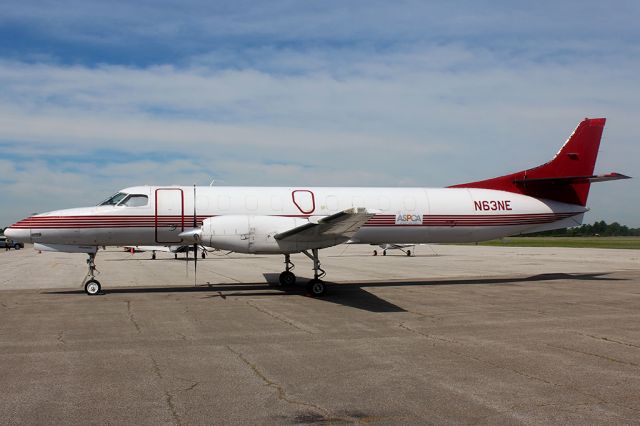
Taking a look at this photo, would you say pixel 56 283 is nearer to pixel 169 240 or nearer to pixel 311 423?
pixel 169 240

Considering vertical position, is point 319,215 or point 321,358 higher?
point 319,215

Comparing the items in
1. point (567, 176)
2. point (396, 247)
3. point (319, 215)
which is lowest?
point (396, 247)

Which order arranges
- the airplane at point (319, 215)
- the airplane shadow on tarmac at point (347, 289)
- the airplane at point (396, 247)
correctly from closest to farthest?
1. the airplane shadow on tarmac at point (347, 289)
2. the airplane at point (319, 215)
3. the airplane at point (396, 247)

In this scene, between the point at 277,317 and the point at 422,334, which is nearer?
the point at 422,334

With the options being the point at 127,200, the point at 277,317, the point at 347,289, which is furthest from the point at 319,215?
the point at 277,317

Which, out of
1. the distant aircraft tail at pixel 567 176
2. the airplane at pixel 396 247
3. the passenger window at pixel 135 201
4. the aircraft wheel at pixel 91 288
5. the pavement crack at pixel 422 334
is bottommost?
the pavement crack at pixel 422 334

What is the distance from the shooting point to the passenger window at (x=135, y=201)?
60.5ft

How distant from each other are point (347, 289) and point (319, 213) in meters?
2.83

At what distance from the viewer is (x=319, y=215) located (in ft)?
64.2

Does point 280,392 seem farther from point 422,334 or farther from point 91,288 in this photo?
point 91,288

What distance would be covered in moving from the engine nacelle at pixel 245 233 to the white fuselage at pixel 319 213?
3.60ft

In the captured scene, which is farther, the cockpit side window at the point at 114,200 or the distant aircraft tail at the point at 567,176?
the distant aircraft tail at the point at 567,176

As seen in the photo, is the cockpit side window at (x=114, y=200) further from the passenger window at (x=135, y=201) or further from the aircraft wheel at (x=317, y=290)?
the aircraft wheel at (x=317, y=290)

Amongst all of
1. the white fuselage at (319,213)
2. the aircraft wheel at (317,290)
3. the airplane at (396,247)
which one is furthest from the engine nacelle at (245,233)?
the airplane at (396,247)
